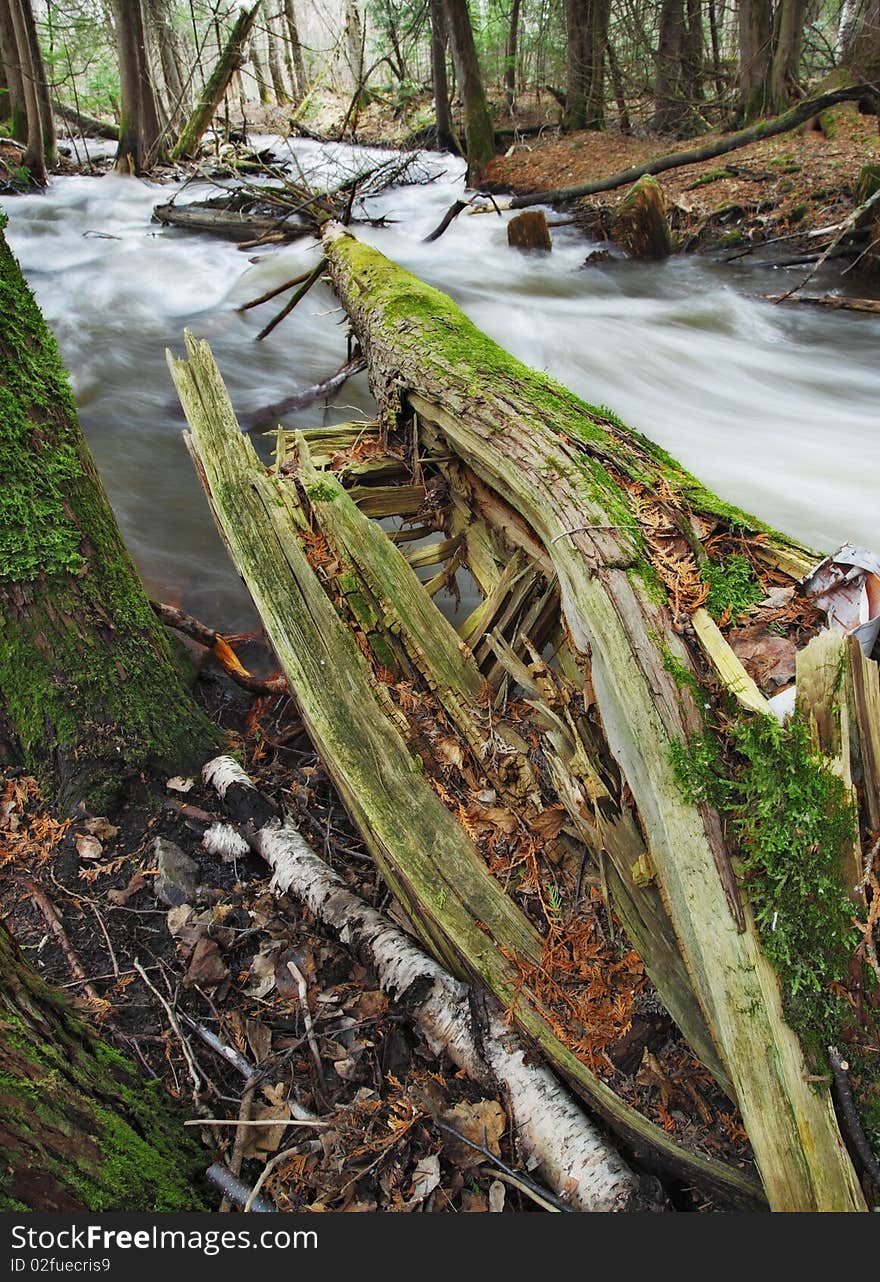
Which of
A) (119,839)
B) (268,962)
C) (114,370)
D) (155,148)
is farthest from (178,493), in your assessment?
(155,148)

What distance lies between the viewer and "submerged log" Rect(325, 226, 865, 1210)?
5.49 ft

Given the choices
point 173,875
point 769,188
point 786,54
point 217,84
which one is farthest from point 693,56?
point 173,875

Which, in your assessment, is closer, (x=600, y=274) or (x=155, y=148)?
(x=600, y=274)

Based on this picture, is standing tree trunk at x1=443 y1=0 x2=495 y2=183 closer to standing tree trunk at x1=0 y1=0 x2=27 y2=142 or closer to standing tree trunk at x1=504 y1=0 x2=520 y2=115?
standing tree trunk at x1=504 y1=0 x2=520 y2=115

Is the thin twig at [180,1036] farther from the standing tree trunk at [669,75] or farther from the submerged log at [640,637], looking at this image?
the standing tree trunk at [669,75]

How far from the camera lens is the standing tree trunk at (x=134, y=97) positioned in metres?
12.5

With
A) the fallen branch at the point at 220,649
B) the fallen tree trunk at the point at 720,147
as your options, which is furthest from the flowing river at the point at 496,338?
the fallen tree trunk at the point at 720,147

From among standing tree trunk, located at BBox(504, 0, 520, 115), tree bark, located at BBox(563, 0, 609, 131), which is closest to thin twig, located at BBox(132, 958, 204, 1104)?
tree bark, located at BBox(563, 0, 609, 131)

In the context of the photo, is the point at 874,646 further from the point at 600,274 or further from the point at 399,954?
the point at 600,274

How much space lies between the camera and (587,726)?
2420 millimetres

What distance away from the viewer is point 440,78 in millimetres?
15789

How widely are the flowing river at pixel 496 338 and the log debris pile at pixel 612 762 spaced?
2.25 meters

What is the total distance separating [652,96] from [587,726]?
18426 millimetres

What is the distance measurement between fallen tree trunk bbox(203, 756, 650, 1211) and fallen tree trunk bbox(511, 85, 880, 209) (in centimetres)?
1307
